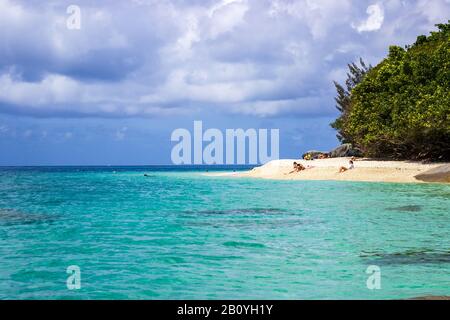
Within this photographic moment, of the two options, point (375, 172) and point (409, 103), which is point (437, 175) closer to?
point (375, 172)

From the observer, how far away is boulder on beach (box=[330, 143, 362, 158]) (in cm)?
7063

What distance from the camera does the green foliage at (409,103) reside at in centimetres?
4406

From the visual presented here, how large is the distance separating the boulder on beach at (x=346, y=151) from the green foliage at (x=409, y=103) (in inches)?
474

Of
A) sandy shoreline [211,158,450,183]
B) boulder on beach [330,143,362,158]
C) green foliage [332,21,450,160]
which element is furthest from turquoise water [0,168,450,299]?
boulder on beach [330,143,362,158]

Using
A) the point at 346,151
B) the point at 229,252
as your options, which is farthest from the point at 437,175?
the point at 346,151

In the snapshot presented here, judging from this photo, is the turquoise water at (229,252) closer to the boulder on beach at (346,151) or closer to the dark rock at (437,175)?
the dark rock at (437,175)

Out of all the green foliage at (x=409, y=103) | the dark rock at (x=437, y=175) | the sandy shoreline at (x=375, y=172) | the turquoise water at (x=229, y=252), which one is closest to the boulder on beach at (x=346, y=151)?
the green foliage at (x=409, y=103)

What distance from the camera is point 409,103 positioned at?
46.7 meters

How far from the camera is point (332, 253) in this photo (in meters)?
13.5

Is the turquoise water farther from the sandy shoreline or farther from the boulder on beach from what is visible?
the boulder on beach

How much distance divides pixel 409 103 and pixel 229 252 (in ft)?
121

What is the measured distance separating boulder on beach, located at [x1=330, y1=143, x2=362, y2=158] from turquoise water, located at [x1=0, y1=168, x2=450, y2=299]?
152 feet
